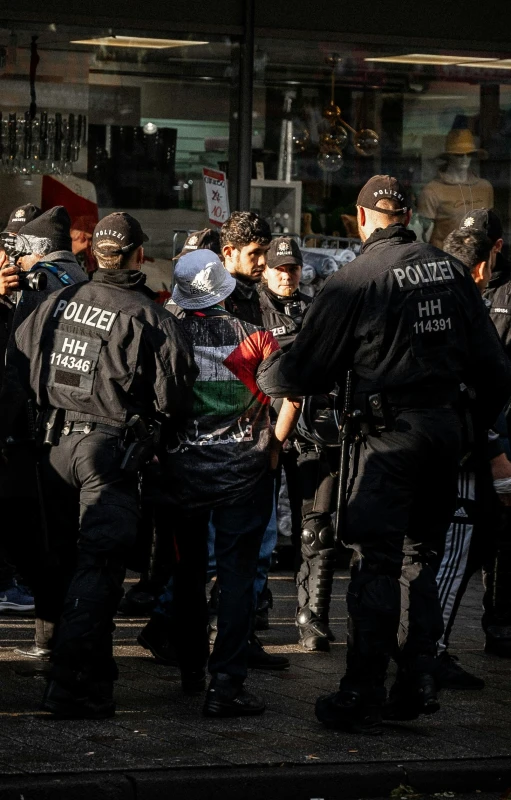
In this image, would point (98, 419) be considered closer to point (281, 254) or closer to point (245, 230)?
point (245, 230)

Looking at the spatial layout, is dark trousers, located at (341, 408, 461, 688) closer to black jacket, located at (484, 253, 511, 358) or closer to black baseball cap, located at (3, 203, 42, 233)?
black jacket, located at (484, 253, 511, 358)

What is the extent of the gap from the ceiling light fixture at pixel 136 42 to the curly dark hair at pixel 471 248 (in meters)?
4.84

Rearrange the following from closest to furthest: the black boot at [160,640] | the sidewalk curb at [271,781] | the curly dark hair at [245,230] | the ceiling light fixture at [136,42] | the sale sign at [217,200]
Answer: the sidewalk curb at [271,781] < the black boot at [160,640] < the curly dark hair at [245,230] < the ceiling light fixture at [136,42] < the sale sign at [217,200]

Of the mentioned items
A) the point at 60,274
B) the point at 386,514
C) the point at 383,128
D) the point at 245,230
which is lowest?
the point at 386,514

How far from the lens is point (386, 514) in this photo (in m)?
5.83

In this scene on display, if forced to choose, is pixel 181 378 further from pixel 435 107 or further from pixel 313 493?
pixel 435 107

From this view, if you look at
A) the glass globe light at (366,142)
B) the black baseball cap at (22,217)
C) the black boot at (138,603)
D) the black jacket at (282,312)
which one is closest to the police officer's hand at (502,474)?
the black jacket at (282,312)

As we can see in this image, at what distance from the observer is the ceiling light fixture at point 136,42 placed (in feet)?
36.0

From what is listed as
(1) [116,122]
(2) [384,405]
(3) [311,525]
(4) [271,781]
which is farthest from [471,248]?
(1) [116,122]

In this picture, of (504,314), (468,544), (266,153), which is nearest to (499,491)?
(468,544)

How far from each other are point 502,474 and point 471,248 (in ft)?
3.47

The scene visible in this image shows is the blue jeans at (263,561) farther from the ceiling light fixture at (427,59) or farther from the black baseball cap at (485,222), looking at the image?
the ceiling light fixture at (427,59)

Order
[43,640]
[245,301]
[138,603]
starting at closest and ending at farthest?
[43,640], [245,301], [138,603]

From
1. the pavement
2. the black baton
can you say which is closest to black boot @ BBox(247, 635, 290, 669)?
the pavement
